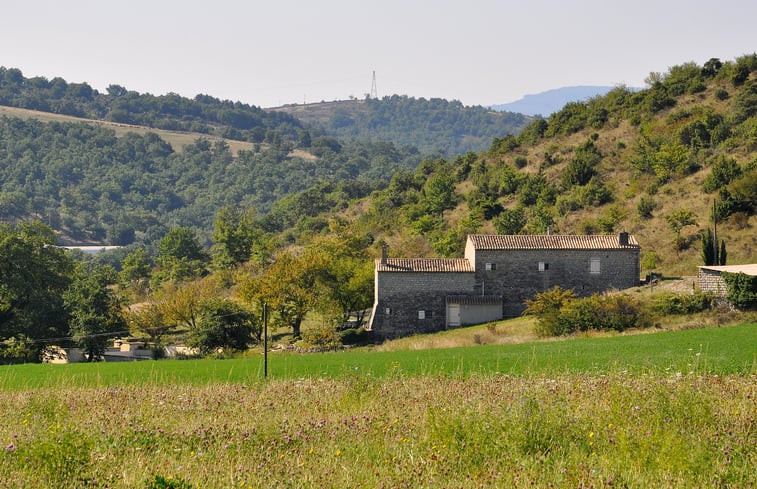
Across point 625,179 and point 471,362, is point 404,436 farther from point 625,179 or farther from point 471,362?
point 625,179

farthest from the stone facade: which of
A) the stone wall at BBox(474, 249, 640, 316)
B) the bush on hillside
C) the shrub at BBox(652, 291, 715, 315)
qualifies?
the shrub at BBox(652, 291, 715, 315)

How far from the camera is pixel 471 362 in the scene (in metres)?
24.7

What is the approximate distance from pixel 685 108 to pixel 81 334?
189 feet

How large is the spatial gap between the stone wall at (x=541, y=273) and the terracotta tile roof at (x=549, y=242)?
256mm

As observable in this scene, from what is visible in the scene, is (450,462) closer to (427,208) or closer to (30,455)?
(30,455)

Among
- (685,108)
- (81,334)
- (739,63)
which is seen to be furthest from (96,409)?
(739,63)

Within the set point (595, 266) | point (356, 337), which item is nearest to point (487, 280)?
point (595, 266)

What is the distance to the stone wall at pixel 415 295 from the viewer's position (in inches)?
1857

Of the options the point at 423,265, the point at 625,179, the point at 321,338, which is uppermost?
the point at 625,179

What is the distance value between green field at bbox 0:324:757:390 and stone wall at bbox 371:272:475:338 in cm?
1562

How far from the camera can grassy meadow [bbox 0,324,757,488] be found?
9961 mm

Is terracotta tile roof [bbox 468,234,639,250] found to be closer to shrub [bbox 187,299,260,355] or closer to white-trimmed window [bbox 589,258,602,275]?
white-trimmed window [bbox 589,258,602,275]

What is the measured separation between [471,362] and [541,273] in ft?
77.9

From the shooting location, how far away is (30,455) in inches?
420
